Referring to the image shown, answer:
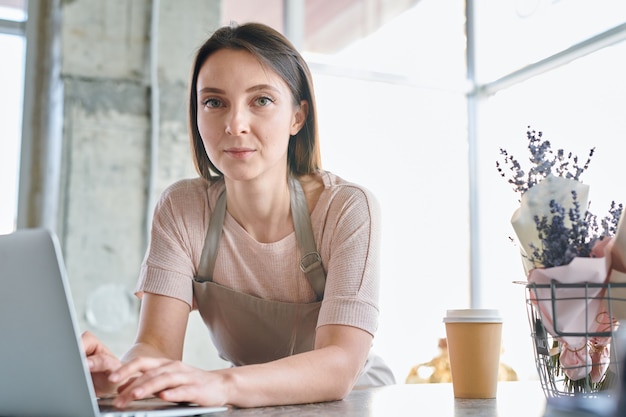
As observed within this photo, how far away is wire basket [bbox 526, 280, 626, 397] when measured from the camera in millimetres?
856

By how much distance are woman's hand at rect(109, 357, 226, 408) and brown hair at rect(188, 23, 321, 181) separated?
79 cm

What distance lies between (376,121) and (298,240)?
2860mm

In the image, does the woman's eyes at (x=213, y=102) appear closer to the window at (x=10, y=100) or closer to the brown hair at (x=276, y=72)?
the brown hair at (x=276, y=72)

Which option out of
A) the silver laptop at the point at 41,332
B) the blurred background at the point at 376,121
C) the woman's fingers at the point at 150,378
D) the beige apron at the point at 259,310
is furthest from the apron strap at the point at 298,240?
the blurred background at the point at 376,121

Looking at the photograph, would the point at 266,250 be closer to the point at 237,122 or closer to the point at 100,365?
the point at 237,122

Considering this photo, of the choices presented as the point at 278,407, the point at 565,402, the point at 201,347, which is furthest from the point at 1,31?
the point at 565,402

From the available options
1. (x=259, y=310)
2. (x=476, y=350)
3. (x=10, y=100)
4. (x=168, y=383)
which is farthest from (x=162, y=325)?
(x=10, y=100)

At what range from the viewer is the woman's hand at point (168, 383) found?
91 cm

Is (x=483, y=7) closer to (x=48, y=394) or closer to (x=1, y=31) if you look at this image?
(x=1, y=31)

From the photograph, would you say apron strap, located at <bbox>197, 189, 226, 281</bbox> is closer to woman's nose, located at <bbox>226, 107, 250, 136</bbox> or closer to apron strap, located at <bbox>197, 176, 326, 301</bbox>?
apron strap, located at <bbox>197, 176, 326, 301</bbox>

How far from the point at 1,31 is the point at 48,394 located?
123 inches

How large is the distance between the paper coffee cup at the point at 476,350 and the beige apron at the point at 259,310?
0.46 meters

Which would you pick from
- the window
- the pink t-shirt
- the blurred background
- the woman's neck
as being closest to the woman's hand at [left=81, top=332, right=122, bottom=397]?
the pink t-shirt

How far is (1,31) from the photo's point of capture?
348cm
